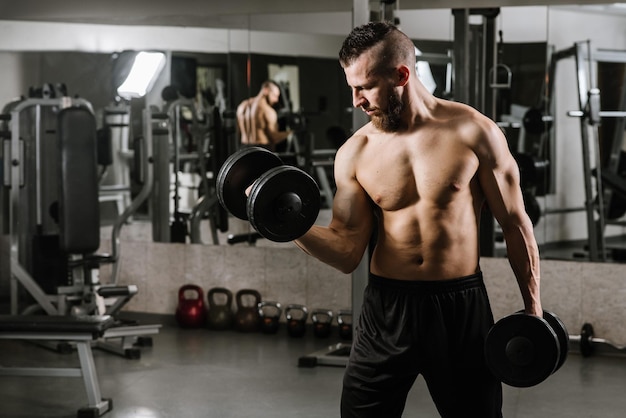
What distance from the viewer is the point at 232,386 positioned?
4.60 meters

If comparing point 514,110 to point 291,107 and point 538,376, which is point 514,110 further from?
point 538,376

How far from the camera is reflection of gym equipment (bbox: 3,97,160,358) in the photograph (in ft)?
17.2

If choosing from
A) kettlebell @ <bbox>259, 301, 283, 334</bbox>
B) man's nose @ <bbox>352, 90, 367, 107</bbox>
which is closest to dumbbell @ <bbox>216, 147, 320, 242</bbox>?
man's nose @ <bbox>352, 90, 367, 107</bbox>

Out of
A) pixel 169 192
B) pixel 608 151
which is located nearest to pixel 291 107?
pixel 169 192

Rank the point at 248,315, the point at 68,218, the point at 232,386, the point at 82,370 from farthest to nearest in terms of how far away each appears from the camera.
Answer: the point at 248,315
the point at 68,218
the point at 232,386
the point at 82,370

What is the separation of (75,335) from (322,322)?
1924mm

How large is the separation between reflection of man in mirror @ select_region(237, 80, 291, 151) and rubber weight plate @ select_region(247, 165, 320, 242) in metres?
3.62

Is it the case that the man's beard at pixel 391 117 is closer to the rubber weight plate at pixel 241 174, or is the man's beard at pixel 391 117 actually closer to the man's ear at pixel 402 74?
the man's ear at pixel 402 74

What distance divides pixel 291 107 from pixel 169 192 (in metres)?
1.01

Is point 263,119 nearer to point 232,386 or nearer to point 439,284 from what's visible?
point 232,386

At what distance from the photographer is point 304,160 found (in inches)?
229

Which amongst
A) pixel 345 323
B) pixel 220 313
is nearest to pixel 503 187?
pixel 345 323

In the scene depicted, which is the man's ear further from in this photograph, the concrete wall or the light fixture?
the light fixture

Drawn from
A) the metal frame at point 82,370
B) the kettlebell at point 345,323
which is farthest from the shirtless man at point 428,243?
the kettlebell at point 345,323
